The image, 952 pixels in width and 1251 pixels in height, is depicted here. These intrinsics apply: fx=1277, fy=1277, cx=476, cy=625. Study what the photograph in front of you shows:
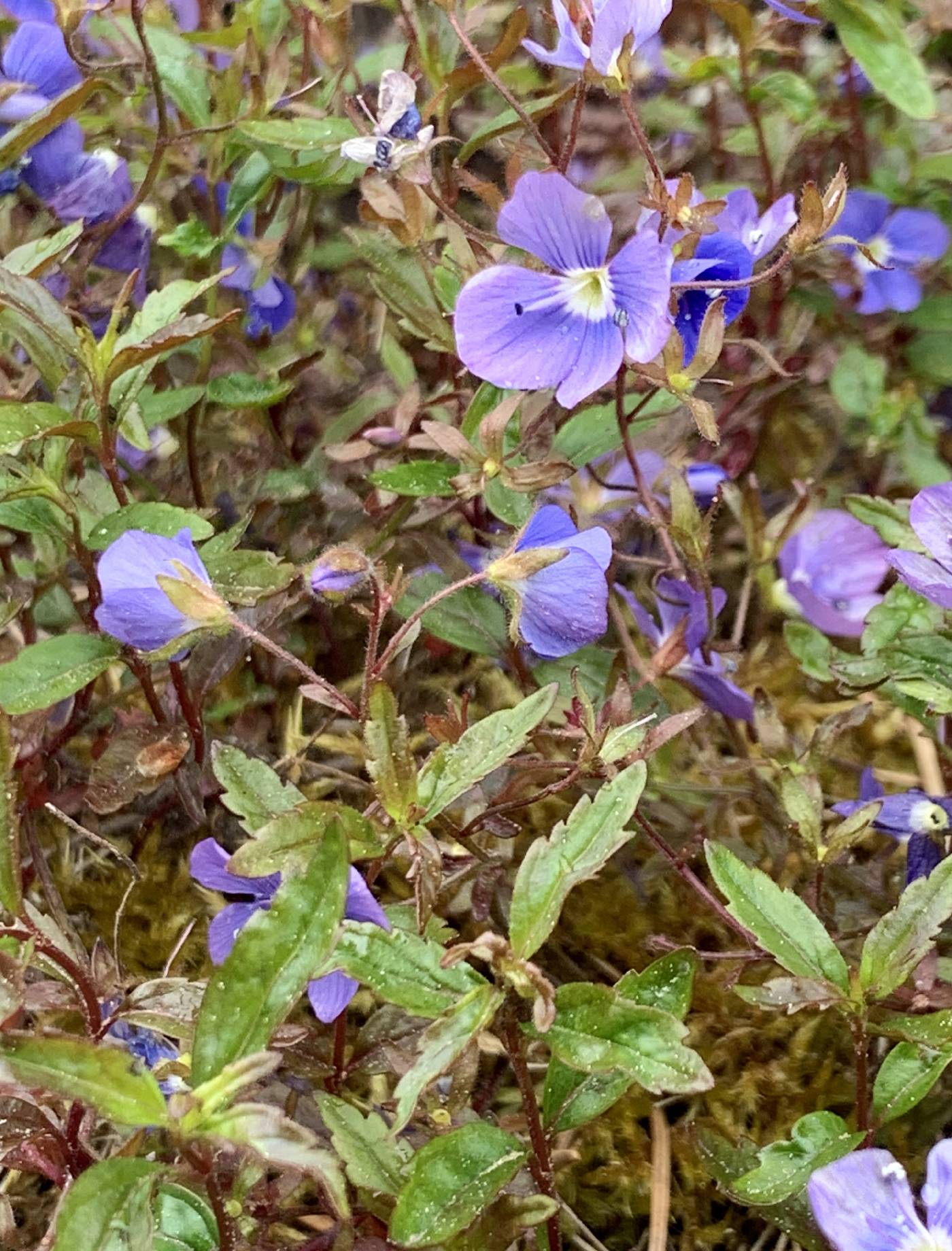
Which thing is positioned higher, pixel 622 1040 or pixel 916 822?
pixel 622 1040

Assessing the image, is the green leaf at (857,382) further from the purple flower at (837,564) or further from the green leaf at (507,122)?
the green leaf at (507,122)

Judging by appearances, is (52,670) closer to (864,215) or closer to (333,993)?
(333,993)

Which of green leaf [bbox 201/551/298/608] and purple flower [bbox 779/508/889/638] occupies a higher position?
green leaf [bbox 201/551/298/608]

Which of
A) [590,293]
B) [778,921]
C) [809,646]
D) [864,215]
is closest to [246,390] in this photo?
[590,293]

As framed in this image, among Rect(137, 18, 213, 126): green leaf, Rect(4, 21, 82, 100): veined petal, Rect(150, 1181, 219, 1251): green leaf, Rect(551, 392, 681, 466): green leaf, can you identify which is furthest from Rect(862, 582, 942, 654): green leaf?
Rect(4, 21, 82, 100): veined petal

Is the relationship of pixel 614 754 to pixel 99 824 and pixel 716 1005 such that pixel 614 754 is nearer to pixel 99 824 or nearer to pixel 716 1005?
pixel 716 1005

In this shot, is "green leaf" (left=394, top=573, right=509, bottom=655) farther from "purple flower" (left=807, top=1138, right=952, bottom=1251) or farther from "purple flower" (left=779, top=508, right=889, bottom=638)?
"purple flower" (left=807, top=1138, right=952, bottom=1251)

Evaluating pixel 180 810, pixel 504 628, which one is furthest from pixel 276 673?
pixel 504 628
